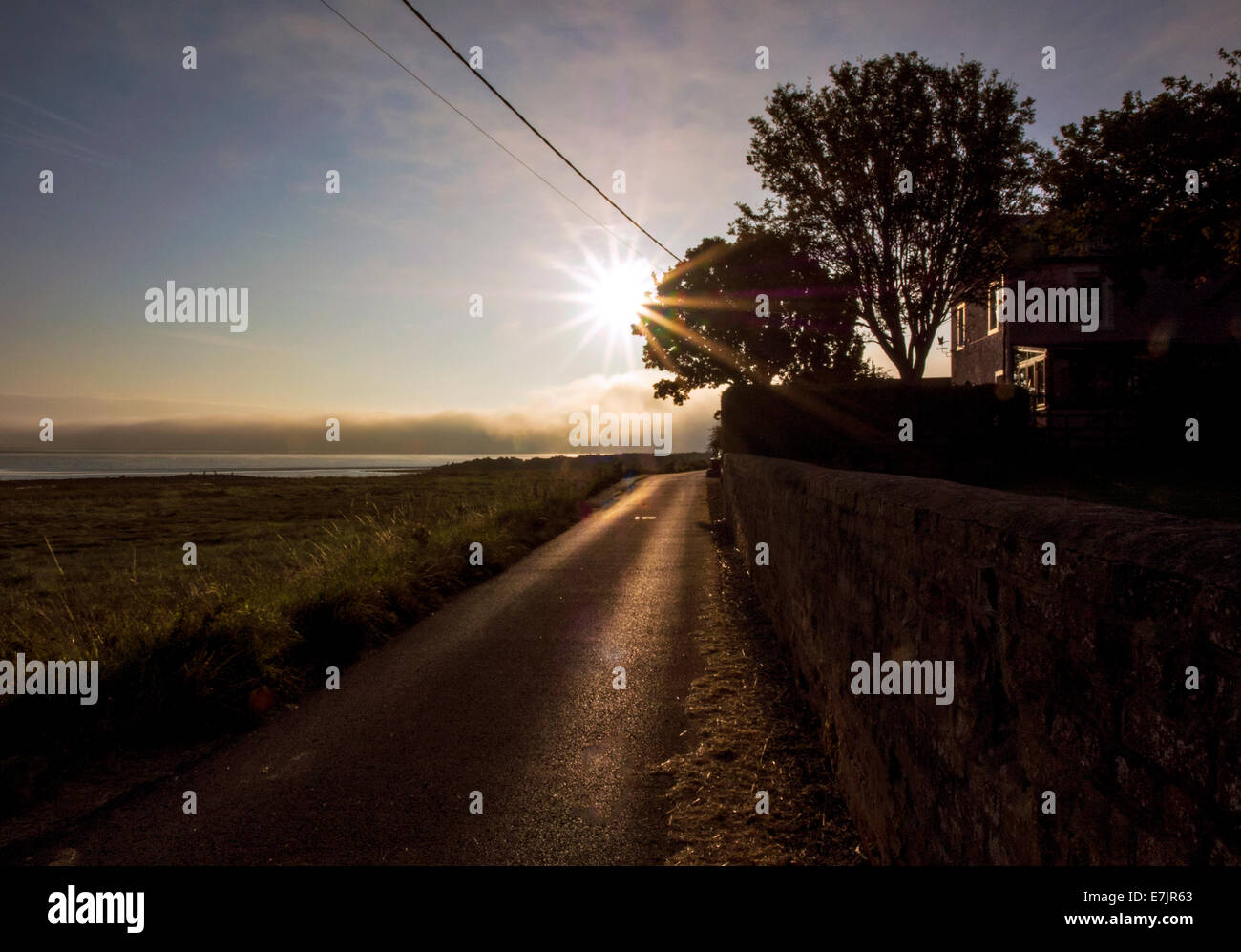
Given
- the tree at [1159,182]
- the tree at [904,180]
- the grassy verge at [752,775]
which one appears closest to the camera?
the grassy verge at [752,775]

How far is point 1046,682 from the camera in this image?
200 centimetres

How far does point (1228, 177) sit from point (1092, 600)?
20.7m

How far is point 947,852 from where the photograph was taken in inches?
102

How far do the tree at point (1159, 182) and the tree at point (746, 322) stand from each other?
560 inches

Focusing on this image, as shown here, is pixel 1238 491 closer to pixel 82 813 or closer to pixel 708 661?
pixel 708 661

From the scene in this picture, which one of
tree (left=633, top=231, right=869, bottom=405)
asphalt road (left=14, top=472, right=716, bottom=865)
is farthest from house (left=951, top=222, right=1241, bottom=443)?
asphalt road (left=14, top=472, right=716, bottom=865)

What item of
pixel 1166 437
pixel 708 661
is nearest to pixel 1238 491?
pixel 1166 437

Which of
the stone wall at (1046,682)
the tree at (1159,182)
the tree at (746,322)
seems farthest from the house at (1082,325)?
the stone wall at (1046,682)

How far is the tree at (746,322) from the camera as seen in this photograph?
36438mm

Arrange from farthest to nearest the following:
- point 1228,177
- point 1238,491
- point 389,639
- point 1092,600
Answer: point 1228,177 → point 1238,491 → point 389,639 → point 1092,600

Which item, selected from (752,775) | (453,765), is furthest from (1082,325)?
(453,765)

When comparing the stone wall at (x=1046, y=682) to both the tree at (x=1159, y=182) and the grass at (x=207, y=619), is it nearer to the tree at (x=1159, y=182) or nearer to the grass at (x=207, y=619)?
the grass at (x=207, y=619)

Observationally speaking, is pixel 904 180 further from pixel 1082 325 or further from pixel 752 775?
pixel 752 775

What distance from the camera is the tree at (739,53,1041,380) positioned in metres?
21.5
